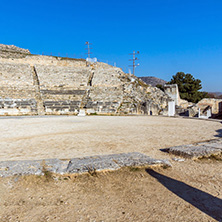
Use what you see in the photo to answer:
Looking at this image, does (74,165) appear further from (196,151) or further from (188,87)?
(188,87)

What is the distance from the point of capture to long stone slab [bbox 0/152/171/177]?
10.4 feet

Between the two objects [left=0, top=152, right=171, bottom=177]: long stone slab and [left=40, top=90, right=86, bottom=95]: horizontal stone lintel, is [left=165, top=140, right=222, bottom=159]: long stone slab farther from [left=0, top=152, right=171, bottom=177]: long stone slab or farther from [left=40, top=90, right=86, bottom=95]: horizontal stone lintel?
[left=40, top=90, right=86, bottom=95]: horizontal stone lintel

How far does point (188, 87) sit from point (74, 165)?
40.0 meters

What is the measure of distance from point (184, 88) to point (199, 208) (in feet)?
134

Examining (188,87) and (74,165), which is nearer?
(74,165)

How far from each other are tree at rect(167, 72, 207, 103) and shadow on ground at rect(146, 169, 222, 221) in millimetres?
37697

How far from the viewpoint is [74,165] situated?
342 centimetres

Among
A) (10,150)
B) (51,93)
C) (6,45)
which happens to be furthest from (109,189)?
(6,45)

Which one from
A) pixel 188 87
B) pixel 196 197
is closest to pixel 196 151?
pixel 196 197

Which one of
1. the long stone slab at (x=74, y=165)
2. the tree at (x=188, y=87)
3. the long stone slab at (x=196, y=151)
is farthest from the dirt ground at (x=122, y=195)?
the tree at (x=188, y=87)

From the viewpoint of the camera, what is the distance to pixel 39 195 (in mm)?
2535

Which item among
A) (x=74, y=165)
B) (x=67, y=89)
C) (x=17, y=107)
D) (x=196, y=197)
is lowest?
(x=196, y=197)

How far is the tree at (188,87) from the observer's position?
38.2 meters

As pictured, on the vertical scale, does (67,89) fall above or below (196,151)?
above
